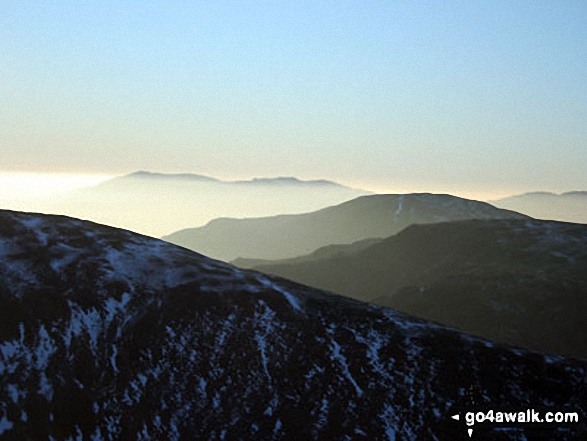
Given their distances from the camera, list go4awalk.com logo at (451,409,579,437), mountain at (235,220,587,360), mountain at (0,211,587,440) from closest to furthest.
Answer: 1. mountain at (0,211,587,440)
2. go4awalk.com logo at (451,409,579,437)
3. mountain at (235,220,587,360)

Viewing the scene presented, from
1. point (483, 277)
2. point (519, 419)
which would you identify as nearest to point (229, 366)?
point (519, 419)

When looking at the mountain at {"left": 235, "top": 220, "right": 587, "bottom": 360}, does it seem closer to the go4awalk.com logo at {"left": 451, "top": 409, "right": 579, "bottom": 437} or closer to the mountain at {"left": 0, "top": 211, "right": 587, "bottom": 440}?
the mountain at {"left": 0, "top": 211, "right": 587, "bottom": 440}

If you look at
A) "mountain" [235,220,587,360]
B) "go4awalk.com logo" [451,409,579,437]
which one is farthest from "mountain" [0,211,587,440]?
"mountain" [235,220,587,360]

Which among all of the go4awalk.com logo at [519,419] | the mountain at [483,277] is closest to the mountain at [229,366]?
the go4awalk.com logo at [519,419]

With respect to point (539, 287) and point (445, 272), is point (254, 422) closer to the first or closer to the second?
point (539, 287)

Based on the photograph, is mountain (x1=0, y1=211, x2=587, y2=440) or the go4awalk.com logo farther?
the go4awalk.com logo

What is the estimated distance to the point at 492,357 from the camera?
35.8 m

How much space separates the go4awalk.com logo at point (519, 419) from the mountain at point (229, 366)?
256 mm

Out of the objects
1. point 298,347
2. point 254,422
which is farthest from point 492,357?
point 254,422

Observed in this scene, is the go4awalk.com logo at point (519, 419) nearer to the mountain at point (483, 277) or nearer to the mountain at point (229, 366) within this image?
the mountain at point (229, 366)

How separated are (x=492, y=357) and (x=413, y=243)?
7781cm

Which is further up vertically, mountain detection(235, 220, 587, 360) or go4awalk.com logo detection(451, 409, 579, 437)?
mountain detection(235, 220, 587, 360)

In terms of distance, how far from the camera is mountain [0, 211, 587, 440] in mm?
30750

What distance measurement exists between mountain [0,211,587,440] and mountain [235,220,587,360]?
30326mm
